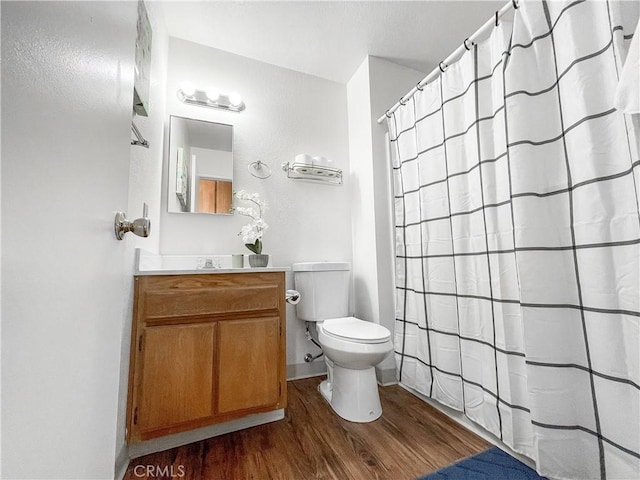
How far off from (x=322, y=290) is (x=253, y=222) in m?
0.66

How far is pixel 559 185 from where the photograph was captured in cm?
98

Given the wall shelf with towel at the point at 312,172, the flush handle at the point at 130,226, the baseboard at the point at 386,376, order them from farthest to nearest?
the wall shelf with towel at the point at 312,172, the baseboard at the point at 386,376, the flush handle at the point at 130,226

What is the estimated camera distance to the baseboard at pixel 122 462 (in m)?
1.02

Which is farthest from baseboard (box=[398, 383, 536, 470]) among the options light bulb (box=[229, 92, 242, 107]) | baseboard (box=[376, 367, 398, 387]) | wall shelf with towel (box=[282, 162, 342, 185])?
light bulb (box=[229, 92, 242, 107])

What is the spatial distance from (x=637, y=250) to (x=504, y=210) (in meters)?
0.43

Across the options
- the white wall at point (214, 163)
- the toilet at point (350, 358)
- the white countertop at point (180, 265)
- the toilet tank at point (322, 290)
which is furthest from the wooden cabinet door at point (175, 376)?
the white wall at point (214, 163)

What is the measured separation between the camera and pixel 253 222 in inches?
73.9

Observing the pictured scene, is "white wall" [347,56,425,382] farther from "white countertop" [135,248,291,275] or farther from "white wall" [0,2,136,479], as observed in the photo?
"white wall" [0,2,136,479]

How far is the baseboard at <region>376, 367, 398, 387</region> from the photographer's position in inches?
72.1

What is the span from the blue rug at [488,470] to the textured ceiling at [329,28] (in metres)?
2.44

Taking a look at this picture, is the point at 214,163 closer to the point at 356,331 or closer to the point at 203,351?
the point at 203,351

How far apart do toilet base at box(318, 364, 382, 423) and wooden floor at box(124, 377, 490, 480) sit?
0.04 metres

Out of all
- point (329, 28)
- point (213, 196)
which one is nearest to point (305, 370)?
point (213, 196)

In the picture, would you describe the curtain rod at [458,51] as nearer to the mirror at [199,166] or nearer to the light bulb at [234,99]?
the light bulb at [234,99]
